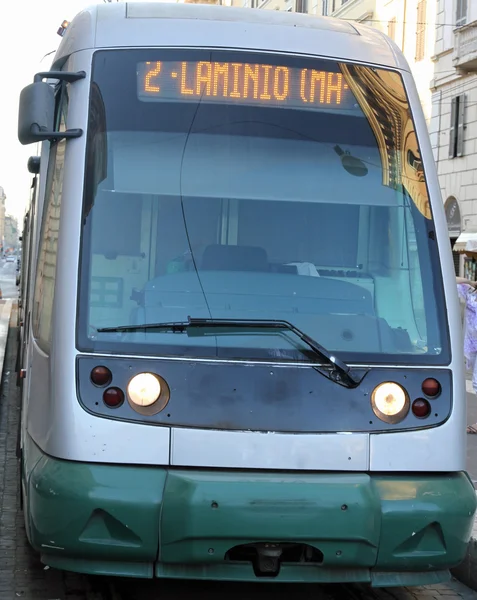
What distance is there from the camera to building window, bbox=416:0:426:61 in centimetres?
3084

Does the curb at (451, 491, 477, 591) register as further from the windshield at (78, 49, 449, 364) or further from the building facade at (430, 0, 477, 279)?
the building facade at (430, 0, 477, 279)

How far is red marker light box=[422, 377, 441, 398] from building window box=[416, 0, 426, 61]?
27.9 meters

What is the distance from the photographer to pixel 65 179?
462cm

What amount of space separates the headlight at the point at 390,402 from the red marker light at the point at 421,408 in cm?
4

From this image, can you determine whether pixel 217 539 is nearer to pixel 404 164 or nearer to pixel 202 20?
pixel 404 164

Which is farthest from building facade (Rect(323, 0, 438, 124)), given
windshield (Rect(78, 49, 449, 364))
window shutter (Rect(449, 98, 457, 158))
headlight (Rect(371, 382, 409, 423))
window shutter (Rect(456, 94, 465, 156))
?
headlight (Rect(371, 382, 409, 423))

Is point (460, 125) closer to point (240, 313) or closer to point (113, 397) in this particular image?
point (240, 313)

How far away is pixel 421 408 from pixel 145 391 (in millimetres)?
1192

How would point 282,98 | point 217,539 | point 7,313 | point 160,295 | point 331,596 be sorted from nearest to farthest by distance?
point 217,539 < point 160,295 < point 282,98 < point 331,596 < point 7,313

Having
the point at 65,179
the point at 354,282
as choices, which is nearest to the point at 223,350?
the point at 354,282

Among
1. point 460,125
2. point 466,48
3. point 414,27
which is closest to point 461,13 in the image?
point 466,48

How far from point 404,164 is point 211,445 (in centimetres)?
167

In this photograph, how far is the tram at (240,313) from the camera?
4164mm

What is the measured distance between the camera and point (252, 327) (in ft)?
14.4
